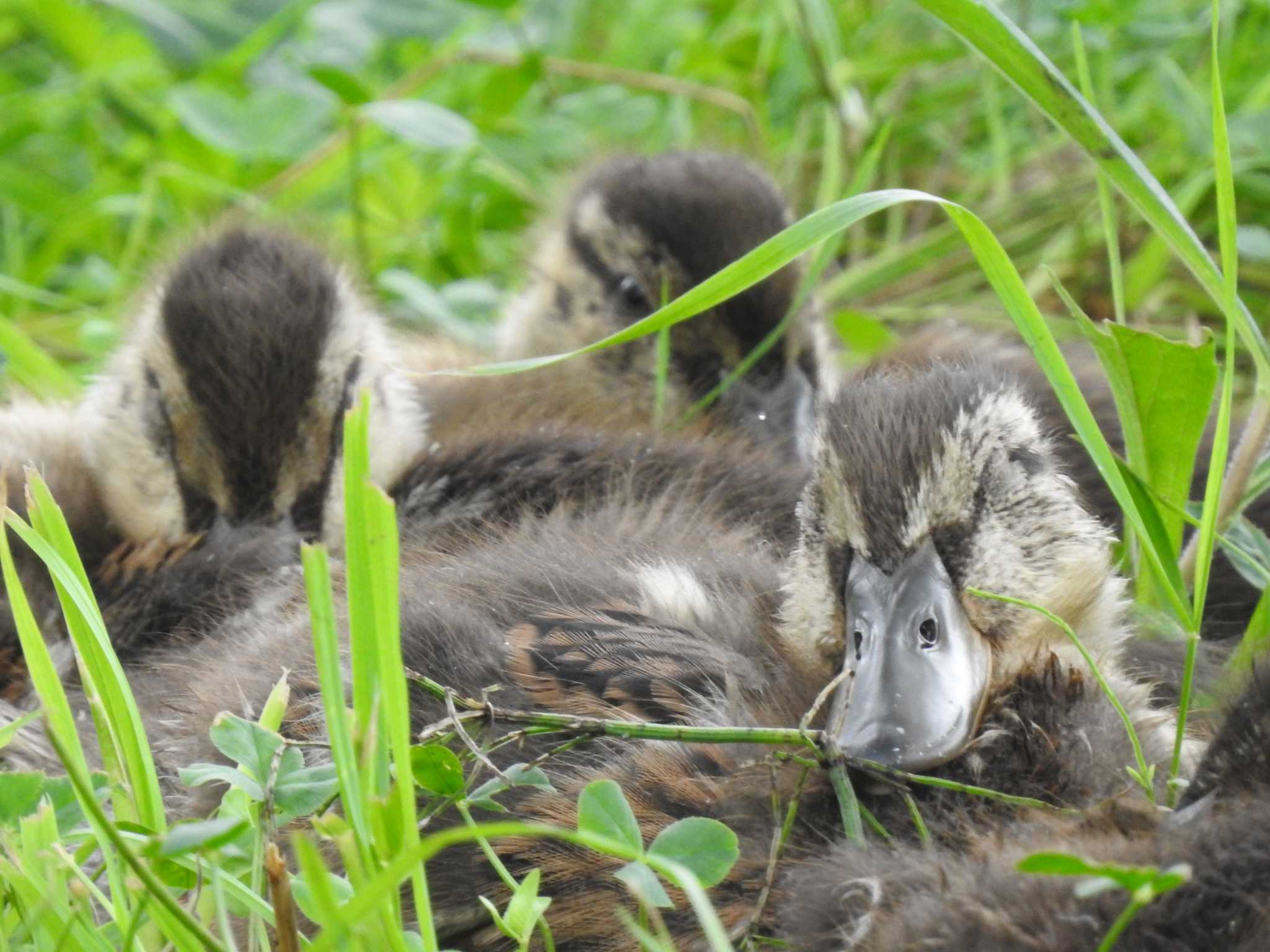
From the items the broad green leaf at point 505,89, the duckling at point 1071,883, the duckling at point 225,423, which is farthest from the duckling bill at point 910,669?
the broad green leaf at point 505,89

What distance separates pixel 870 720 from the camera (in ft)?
4.93

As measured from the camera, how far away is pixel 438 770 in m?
1.41

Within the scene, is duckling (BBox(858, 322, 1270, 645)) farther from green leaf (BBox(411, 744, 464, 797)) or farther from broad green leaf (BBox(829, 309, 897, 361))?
green leaf (BBox(411, 744, 464, 797))

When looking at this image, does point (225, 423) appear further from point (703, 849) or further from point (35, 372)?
point (703, 849)

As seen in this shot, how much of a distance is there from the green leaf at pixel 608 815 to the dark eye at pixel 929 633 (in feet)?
1.25

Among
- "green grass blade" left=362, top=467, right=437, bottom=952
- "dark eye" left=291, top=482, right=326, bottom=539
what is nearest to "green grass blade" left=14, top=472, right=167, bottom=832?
"green grass blade" left=362, top=467, right=437, bottom=952

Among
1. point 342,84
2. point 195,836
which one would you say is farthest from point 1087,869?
point 342,84

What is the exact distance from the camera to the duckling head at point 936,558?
1546 millimetres

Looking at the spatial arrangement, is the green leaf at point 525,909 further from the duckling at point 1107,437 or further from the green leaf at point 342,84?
the green leaf at point 342,84

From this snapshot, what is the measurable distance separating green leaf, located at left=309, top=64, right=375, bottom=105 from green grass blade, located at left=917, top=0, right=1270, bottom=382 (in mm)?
1957

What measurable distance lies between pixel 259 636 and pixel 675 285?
1.26 m

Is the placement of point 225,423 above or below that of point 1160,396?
below

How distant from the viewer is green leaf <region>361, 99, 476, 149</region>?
3.18 m

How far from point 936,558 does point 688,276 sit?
1.37 m
